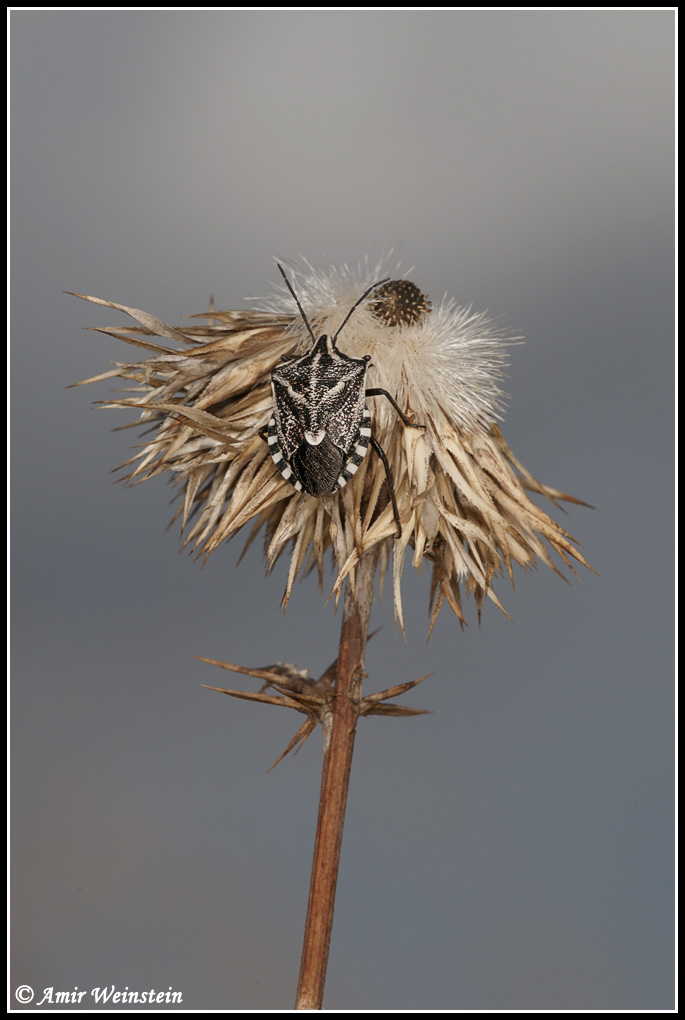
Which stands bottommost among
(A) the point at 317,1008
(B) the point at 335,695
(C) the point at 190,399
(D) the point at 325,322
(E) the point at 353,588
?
(A) the point at 317,1008

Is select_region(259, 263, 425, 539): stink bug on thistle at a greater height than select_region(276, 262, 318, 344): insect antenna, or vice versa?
select_region(276, 262, 318, 344): insect antenna

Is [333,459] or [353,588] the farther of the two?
[353,588]

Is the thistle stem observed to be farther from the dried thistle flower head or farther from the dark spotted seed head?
the dark spotted seed head

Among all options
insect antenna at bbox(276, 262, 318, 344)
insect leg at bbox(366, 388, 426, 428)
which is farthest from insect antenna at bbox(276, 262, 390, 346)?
insect leg at bbox(366, 388, 426, 428)

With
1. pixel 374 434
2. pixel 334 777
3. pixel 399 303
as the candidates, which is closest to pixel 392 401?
pixel 374 434

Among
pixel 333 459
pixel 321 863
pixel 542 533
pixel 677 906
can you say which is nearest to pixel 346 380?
pixel 333 459

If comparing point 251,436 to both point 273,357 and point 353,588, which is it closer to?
point 273,357

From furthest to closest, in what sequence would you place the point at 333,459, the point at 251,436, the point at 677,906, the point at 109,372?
the point at 677,906 → the point at 109,372 → the point at 251,436 → the point at 333,459
